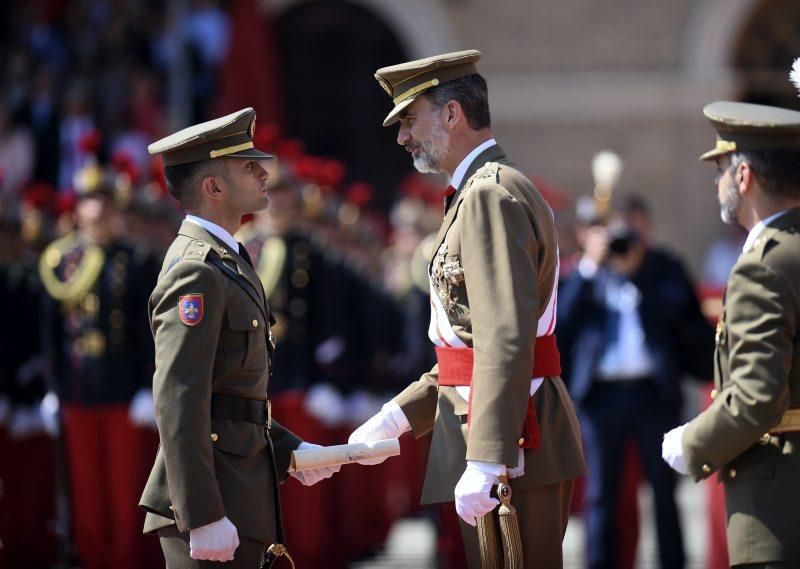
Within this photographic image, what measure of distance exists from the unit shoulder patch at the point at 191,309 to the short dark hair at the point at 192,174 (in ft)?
1.26

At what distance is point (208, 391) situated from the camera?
4.42 m

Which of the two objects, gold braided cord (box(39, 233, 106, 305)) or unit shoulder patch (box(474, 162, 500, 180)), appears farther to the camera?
gold braided cord (box(39, 233, 106, 305))

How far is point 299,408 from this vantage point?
349 inches

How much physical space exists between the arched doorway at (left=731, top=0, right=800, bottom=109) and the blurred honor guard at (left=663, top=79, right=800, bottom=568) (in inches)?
511

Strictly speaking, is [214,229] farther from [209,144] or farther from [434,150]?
[434,150]

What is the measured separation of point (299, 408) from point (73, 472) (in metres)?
1.25

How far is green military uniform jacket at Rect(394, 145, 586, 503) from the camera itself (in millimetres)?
4348

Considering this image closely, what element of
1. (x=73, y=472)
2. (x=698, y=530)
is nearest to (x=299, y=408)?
(x=73, y=472)

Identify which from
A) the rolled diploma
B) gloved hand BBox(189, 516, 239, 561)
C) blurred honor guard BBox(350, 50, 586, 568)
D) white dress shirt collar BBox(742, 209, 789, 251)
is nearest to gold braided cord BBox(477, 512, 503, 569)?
blurred honor guard BBox(350, 50, 586, 568)

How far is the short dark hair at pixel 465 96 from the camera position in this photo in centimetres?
471

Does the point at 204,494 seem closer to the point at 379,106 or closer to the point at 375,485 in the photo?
the point at 375,485

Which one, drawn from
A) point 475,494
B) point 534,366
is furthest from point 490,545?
point 534,366

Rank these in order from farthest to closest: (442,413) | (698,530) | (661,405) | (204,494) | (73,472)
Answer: (698,530) → (73,472) → (661,405) → (442,413) → (204,494)

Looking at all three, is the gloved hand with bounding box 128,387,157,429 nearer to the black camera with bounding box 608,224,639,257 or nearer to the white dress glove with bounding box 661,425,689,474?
the black camera with bounding box 608,224,639,257
